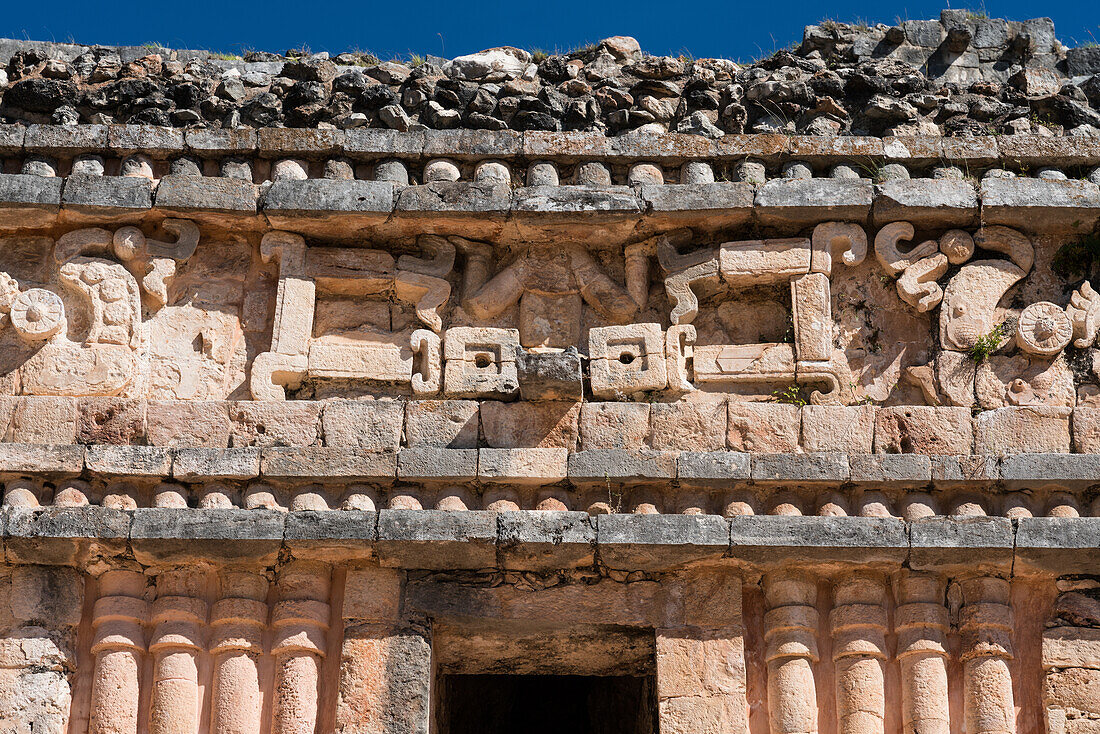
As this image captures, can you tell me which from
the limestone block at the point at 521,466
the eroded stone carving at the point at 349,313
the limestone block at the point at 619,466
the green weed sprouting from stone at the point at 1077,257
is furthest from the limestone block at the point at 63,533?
the green weed sprouting from stone at the point at 1077,257

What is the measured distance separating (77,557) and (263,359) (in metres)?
1.54

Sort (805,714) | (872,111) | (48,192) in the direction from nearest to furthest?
(805,714) → (48,192) → (872,111)

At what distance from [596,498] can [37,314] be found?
3.51 metres

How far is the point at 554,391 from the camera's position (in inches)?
303

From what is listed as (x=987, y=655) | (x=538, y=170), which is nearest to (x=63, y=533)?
(x=538, y=170)

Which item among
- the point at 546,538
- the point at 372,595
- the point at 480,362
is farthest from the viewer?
the point at 480,362

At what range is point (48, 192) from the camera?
8.25m

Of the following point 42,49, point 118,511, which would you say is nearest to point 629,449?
point 118,511

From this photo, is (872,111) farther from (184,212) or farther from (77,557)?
(77,557)

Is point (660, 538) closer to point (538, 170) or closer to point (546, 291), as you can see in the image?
point (546, 291)

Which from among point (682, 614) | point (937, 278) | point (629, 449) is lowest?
point (682, 614)

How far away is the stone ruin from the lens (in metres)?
7.23

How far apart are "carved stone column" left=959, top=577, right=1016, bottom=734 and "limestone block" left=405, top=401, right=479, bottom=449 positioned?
2891 millimetres

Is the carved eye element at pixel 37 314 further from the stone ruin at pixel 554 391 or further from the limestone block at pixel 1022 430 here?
the limestone block at pixel 1022 430
